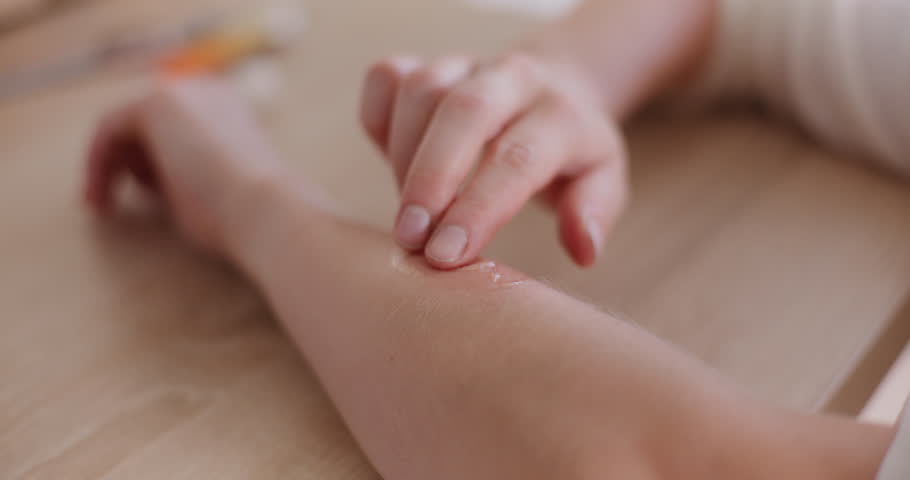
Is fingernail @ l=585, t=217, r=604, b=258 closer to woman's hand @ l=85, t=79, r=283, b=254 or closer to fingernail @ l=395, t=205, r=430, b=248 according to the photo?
fingernail @ l=395, t=205, r=430, b=248

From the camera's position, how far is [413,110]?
0.48m

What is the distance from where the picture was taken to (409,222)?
0.42m

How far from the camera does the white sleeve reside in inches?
21.4

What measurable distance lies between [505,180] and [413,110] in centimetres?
8

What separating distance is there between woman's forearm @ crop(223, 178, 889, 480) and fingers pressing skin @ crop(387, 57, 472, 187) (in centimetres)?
6

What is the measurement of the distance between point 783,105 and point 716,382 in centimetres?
39

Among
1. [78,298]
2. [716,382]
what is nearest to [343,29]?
[78,298]

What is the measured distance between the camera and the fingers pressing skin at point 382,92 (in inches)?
20.5

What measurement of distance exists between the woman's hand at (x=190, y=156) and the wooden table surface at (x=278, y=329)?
1.4 inches

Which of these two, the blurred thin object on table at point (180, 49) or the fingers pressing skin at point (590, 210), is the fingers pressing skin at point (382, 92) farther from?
the blurred thin object on table at point (180, 49)

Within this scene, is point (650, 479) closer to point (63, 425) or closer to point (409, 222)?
point (409, 222)

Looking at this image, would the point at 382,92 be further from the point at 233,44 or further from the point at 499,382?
the point at 233,44

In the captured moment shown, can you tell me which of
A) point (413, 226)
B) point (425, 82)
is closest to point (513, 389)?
point (413, 226)

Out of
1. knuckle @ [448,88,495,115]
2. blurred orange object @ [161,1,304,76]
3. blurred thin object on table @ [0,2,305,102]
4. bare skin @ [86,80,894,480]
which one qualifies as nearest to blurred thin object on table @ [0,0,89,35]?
blurred thin object on table @ [0,2,305,102]
